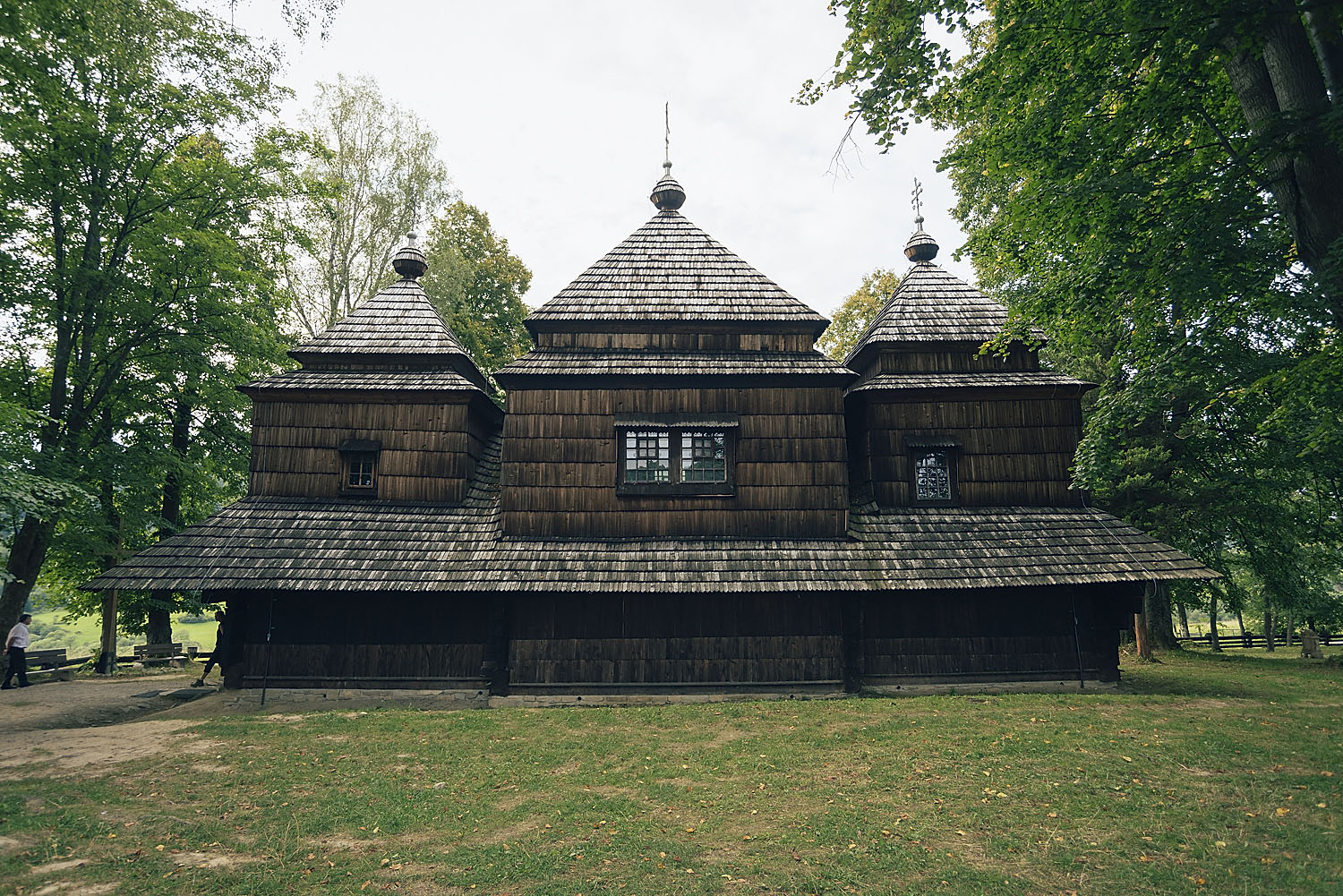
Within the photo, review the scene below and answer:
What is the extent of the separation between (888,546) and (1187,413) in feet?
34.6

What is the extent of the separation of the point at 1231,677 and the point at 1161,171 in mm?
12765

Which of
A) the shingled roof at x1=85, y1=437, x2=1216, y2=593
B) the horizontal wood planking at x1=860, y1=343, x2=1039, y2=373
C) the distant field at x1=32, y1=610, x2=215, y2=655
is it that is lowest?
the distant field at x1=32, y1=610, x2=215, y2=655

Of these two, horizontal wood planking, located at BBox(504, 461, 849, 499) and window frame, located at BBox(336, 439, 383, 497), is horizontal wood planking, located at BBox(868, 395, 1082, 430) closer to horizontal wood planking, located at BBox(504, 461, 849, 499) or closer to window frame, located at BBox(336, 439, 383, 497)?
horizontal wood planking, located at BBox(504, 461, 849, 499)

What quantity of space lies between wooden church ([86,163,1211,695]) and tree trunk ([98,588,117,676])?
8267 millimetres

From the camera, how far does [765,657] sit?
41.9 feet

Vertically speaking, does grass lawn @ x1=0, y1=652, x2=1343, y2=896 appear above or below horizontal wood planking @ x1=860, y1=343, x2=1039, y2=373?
below

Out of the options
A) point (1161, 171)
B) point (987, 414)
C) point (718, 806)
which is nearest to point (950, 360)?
point (987, 414)

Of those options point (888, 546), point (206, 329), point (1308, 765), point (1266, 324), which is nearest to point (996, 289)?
point (1266, 324)

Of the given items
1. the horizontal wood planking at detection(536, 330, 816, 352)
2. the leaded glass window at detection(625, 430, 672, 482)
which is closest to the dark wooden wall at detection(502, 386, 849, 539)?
the leaded glass window at detection(625, 430, 672, 482)

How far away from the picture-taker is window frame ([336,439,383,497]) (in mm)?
14289

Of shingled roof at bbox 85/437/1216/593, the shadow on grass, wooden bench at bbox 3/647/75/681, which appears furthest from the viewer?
wooden bench at bbox 3/647/75/681

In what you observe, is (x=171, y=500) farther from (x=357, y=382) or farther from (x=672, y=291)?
(x=672, y=291)

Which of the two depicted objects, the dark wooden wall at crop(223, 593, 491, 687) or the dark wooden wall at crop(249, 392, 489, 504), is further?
the dark wooden wall at crop(249, 392, 489, 504)

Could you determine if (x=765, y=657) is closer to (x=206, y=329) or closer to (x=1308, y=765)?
(x=1308, y=765)
